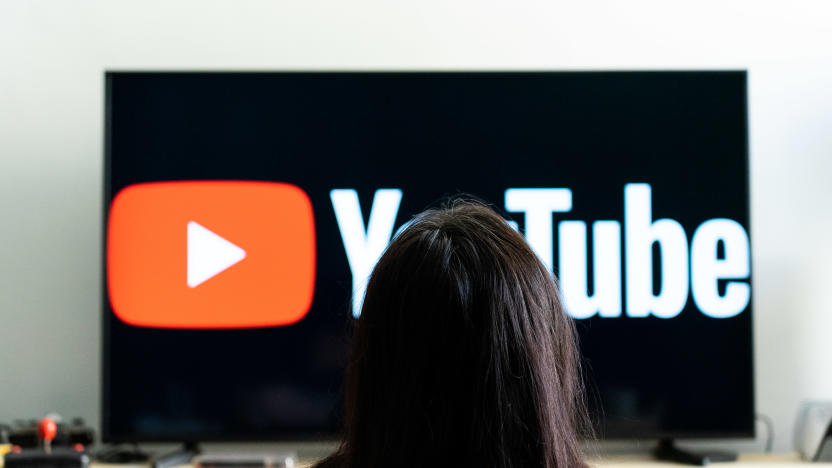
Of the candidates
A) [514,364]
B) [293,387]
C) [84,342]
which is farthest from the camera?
[84,342]

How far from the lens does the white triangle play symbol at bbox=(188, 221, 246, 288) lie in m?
2.39

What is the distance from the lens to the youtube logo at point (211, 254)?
2.39 metres

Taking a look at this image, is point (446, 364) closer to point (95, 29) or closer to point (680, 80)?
point (680, 80)

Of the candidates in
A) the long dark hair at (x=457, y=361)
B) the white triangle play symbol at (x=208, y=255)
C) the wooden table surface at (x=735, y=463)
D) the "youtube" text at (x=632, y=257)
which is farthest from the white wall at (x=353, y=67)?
the long dark hair at (x=457, y=361)

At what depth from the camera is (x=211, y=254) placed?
2.39 metres

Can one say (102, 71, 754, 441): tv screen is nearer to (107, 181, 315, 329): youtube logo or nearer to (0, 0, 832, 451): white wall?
(107, 181, 315, 329): youtube logo

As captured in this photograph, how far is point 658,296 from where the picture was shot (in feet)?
7.93

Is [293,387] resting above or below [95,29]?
below

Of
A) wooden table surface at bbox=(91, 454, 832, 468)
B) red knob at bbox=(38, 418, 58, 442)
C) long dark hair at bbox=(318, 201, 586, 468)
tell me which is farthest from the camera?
wooden table surface at bbox=(91, 454, 832, 468)

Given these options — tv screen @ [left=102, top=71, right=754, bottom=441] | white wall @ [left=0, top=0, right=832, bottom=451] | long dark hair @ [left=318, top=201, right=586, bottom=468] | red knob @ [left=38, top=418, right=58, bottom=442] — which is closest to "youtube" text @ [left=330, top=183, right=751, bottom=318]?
tv screen @ [left=102, top=71, right=754, bottom=441]

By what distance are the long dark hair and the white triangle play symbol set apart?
1601 mm

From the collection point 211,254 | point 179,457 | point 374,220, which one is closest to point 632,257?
point 374,220

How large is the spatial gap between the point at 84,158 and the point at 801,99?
2.27m

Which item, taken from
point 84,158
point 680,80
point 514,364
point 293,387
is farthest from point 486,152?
point 514,364
